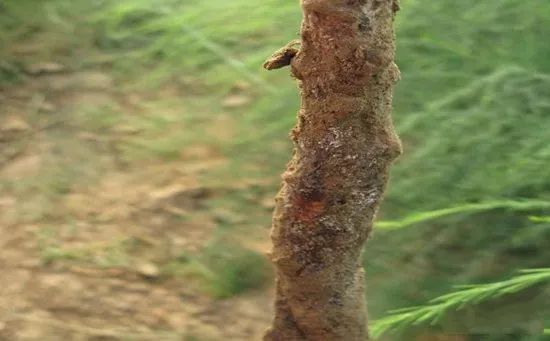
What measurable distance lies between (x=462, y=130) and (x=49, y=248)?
55 cm

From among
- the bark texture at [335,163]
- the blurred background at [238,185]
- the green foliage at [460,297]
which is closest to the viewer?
the bark texture at [335,163]

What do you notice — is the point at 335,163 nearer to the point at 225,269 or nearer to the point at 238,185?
the point at 225,269

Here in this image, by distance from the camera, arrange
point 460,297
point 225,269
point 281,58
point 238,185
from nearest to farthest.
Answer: point 281,58, point 460,297, point 225,269, point 238,185

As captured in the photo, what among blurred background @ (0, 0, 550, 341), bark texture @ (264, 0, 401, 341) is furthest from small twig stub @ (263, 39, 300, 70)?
blurred background @ (0, 0, 550, 341)

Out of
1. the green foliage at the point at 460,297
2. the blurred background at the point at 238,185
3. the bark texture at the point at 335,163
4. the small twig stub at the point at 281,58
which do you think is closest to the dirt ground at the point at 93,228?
the blurred background at the point at 238,185

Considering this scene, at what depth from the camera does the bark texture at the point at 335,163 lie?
19.0 inches

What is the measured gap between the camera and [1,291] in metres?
0.95

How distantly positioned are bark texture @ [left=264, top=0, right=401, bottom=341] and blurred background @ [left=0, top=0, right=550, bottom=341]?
16cm

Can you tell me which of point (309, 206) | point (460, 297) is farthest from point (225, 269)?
point (309, 206)

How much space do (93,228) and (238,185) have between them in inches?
8.4

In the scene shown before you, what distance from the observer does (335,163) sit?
0.54m

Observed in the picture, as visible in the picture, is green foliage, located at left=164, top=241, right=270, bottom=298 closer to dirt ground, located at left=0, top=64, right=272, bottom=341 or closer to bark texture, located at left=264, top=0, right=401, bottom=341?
dirt ground, located at left=0, top=64, right=272, bottom=341

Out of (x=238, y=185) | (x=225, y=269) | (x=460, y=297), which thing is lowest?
(x=460, y=297)

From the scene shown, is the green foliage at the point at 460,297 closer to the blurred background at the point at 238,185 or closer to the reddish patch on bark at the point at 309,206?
the blurred background at the point at 238,185
